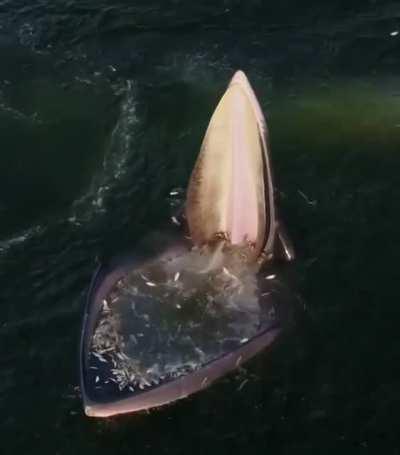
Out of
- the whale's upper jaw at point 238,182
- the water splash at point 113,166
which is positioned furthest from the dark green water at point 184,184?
the whale's upper jaw at point 238,182

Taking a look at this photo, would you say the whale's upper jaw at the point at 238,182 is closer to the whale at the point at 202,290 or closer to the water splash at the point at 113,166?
the whale at the point at 202,290

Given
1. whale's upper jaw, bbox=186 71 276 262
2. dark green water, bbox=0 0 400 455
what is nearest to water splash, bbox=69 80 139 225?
dark green water, bbox=0 0 400 455

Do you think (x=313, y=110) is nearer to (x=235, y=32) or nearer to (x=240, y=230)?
(x=235, y=32)

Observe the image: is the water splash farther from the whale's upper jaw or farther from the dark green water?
the whale's upper jaw

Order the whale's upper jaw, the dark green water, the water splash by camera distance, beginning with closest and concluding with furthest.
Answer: the dark green water < the whale's upper jaw < the water splash

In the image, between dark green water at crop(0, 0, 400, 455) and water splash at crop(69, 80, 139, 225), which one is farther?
water splash at crop(69, 80, 139, 225)

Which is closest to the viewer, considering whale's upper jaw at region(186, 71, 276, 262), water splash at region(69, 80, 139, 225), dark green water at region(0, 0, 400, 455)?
dark green water at region(0, 0, 400, 455)
